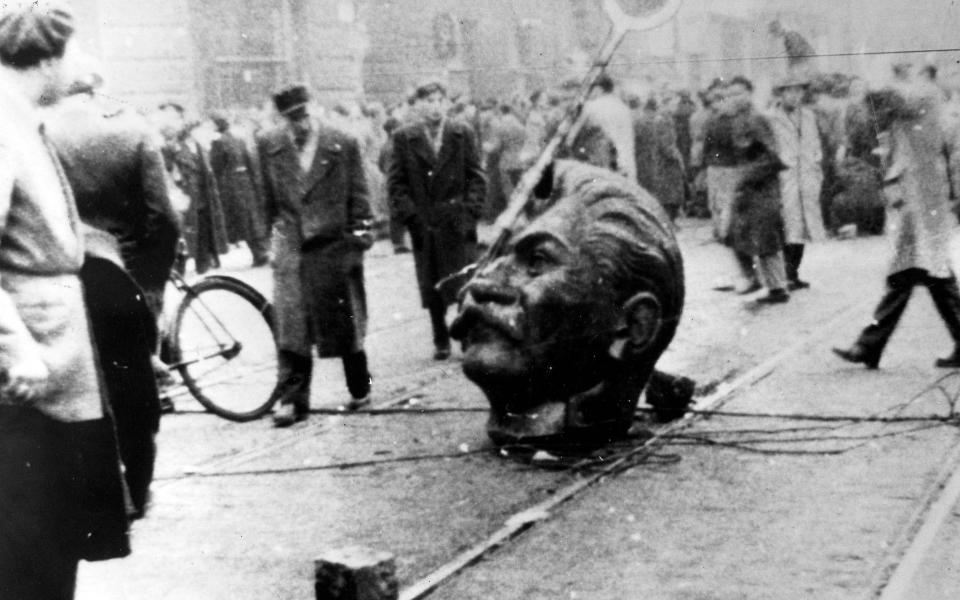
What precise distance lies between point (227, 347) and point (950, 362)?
3.64 m

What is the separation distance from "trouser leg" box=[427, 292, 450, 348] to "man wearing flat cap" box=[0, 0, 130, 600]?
16.9ft

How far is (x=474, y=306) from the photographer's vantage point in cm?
634

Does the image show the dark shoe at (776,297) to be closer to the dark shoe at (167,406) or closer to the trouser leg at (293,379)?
the trouser leg at (293,379)

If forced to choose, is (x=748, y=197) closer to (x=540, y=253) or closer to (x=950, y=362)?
(x=950, y=362)

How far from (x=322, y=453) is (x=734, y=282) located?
16.3 feet

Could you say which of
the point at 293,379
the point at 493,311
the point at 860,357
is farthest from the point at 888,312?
the point at 293,379

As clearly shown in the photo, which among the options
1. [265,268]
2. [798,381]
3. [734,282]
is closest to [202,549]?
[265,268]

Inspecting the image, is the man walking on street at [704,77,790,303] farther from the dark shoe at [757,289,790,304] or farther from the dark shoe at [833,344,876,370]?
the dark shoe at [833,344,876,370]

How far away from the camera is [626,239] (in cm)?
621

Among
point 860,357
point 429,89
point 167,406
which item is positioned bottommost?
point 860,357

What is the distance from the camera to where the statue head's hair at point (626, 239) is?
6188 mm

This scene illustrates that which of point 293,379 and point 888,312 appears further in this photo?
point 888,312

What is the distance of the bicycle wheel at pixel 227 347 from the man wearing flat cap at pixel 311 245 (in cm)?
10

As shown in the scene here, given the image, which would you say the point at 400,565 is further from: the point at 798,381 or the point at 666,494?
the point at 798,381
